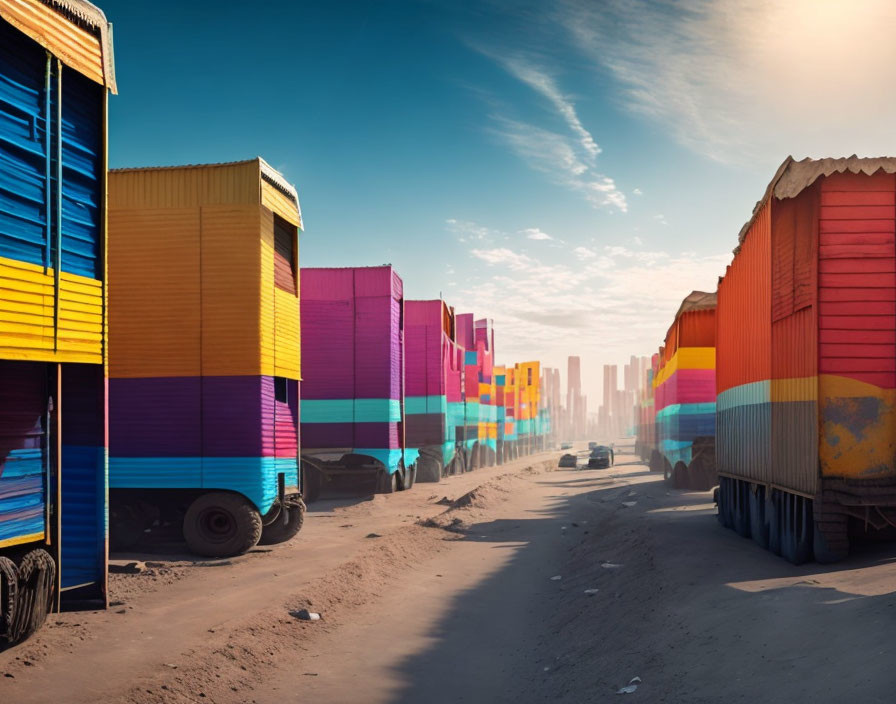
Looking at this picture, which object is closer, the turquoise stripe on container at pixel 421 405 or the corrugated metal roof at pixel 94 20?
the corrugated metal roof at pixel 94 20

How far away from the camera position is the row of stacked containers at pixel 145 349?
9.71 meters

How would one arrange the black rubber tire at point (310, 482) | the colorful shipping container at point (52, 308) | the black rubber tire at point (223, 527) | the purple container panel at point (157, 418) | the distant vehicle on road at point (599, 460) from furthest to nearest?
the distant vehicle on road at point (599, 460) < the black rubber tire at point (310, 482) < the purple container panel at point (157, 418) < the black rubber tire at point (223, 527) < the colorful shipping container at point (52, 308)

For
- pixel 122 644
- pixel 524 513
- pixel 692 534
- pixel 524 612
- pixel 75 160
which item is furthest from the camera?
pixel 524 513

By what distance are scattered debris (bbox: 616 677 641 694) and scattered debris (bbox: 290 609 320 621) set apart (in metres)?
5.07

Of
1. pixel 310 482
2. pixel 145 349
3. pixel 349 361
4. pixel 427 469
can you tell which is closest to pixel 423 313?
pixel 427 469

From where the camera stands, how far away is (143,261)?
16.7 m

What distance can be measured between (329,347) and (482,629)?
63.0 feet

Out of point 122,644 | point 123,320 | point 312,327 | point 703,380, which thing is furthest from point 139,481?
point 703,380

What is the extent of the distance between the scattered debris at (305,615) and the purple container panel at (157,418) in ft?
19.5

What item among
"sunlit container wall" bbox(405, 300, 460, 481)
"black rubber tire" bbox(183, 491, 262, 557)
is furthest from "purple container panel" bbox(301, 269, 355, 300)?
"black rubber tire" bbox(183, 491, 262, 557)

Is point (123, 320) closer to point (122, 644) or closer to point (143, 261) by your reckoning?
point (143, 261)

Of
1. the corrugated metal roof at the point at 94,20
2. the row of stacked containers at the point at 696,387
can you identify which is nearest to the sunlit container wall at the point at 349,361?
the row of stacked containers at the point at 696,387

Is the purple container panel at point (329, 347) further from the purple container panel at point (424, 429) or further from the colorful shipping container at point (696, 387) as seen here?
the colorful shipping container at point (696, 387)

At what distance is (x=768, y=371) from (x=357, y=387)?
703 inches
